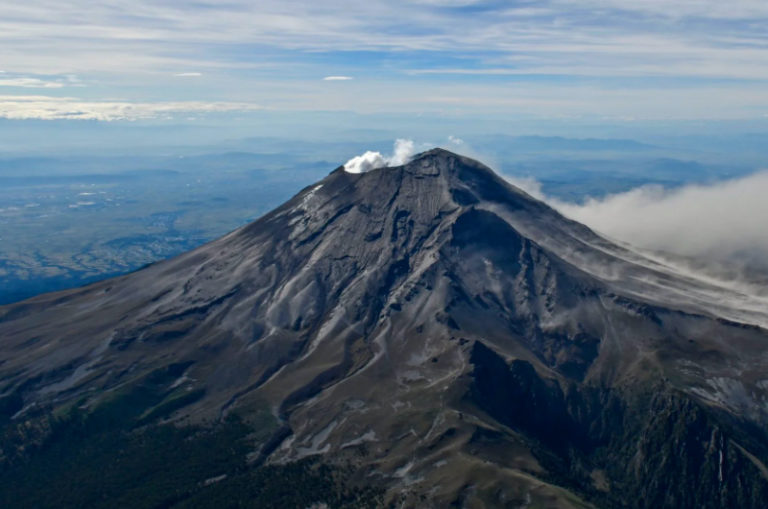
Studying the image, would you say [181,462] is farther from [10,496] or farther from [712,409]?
[712,409]

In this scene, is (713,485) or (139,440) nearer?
(713,485)

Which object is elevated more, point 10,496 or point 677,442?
point 677,442

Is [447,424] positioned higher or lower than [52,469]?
higher

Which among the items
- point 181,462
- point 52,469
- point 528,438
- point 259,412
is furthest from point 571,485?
point 52,469

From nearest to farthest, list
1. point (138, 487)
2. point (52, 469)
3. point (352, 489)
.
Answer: point (352, 489), point (138, 487), point (52, 469)

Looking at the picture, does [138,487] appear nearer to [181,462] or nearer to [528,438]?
[181,462]

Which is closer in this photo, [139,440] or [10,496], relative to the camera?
[10,496]

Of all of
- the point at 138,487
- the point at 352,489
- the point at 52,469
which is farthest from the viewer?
the point at 52,469

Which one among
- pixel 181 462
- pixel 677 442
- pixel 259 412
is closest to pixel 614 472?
Result: pixel 677 442
